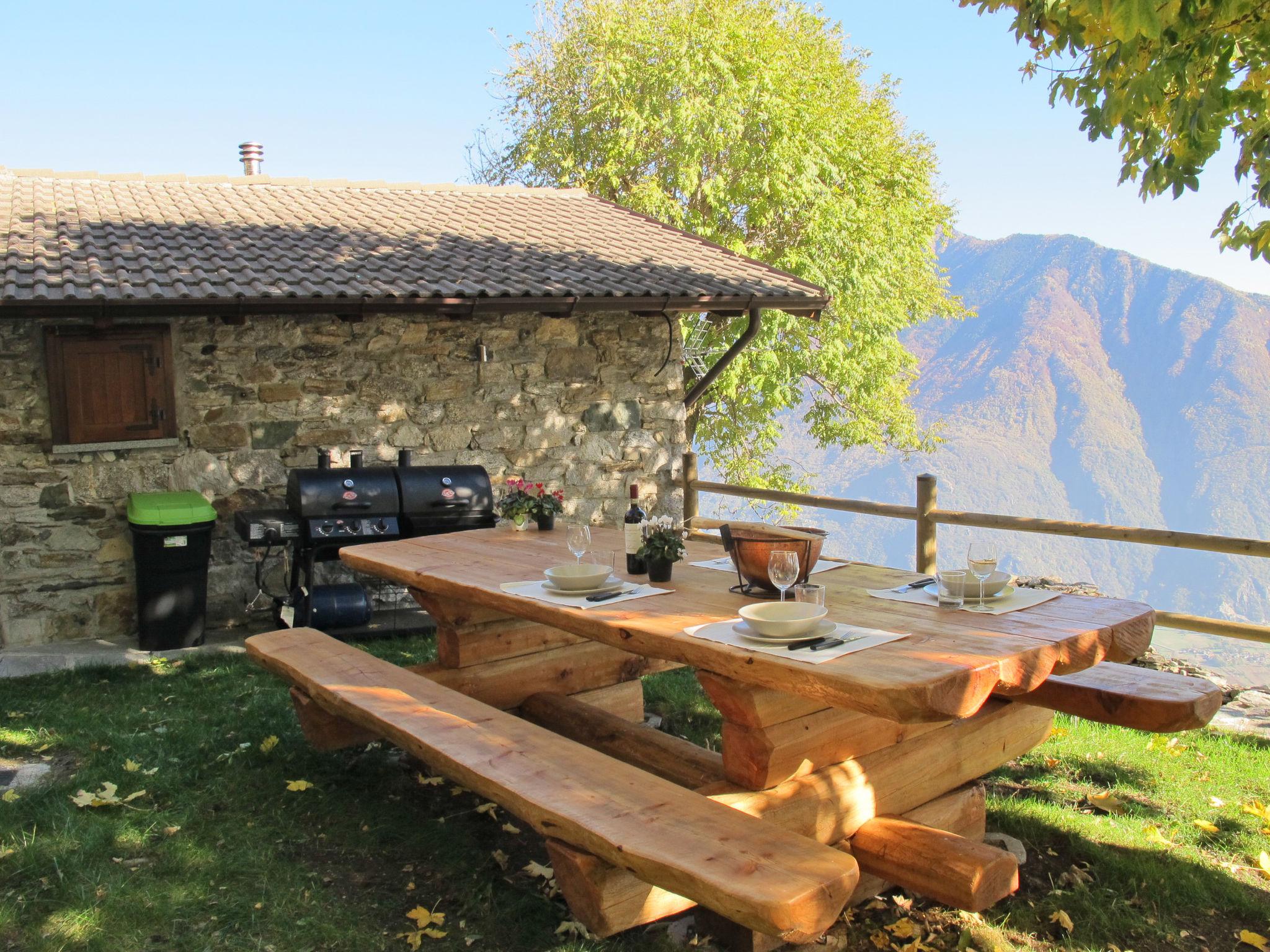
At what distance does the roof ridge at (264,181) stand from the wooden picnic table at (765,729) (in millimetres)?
6837

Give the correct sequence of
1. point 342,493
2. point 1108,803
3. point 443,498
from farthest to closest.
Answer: point 443,498 → point 342,493 → point 1108,803

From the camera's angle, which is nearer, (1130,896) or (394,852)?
(1130,896)

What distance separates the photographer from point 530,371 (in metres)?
8.12

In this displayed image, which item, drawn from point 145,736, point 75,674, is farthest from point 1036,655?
point 75,674

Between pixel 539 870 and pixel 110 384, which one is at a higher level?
pixel 110 384

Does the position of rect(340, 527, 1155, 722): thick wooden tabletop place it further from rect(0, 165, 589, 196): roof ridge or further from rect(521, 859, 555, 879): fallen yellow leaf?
rect(0, 165, 589, 196): roof ridge

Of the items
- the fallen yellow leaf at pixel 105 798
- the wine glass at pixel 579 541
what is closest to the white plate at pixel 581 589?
the wine glass at pixel 579 541

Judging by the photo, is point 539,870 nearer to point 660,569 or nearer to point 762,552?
point 660,569

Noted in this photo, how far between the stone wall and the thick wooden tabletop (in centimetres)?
332

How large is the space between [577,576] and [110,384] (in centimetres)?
451

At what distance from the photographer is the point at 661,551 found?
12.5 feet

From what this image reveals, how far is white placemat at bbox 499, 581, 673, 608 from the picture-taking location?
3.53 m

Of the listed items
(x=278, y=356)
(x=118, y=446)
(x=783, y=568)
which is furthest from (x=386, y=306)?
(x=783, y=568)

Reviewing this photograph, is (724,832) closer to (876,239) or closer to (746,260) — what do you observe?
(746,260)
